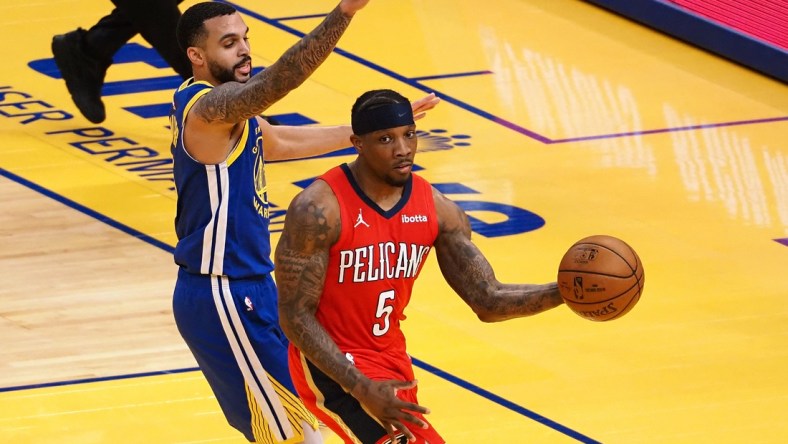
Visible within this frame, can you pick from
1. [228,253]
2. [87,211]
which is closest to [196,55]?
[228,253]

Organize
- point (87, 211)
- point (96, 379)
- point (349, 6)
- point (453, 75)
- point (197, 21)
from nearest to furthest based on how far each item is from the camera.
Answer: point (349, 6)
point (197, 21)
point (96, 379)
point (87, 211)
point (453, 75)

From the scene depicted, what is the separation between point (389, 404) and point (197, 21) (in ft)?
5.51

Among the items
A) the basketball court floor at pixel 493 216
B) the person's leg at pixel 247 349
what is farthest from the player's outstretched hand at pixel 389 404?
the basketball court floor at pixel 493 216

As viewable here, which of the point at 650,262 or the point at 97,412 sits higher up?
the point at 650,262

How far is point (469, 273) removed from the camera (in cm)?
573

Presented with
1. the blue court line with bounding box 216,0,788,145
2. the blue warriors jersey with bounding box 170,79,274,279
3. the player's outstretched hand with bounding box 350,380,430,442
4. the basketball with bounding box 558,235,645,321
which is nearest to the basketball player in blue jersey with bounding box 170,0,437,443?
the blue warriors jersey with bounding box 170,79,274,279

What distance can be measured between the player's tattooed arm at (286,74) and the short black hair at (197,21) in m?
0.42

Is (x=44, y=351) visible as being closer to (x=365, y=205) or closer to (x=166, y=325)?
(x=166, y=325)

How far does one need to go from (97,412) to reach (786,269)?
3.80m

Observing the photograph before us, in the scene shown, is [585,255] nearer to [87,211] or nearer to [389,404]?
[389,404]

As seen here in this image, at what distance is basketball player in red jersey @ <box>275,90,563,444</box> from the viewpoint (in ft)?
17.9

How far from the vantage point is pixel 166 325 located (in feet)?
27.6

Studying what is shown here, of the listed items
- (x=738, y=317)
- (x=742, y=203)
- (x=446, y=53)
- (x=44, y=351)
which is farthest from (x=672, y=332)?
(x=446, y=53)

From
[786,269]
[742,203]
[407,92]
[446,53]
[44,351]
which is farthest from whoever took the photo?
[446,53]
